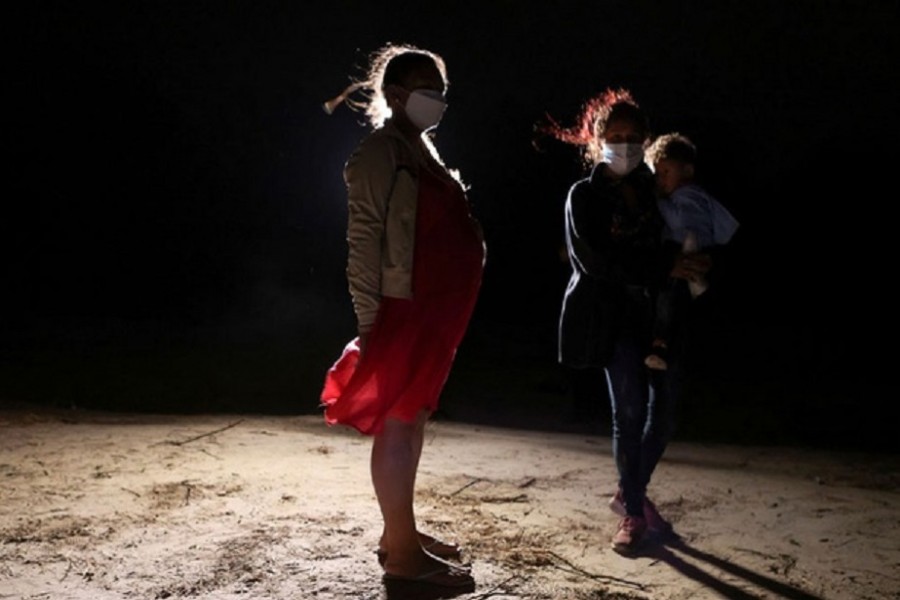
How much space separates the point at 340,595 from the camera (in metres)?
3.17

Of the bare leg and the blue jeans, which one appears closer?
the bare leg

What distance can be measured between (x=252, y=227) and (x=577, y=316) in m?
16.7

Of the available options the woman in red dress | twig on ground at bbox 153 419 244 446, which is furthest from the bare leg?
twig on ground at bbox 153 419 244 446

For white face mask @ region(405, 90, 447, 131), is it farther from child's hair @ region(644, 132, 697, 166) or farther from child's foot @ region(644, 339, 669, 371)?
child's foot @ region(644, 339, 669, 371)

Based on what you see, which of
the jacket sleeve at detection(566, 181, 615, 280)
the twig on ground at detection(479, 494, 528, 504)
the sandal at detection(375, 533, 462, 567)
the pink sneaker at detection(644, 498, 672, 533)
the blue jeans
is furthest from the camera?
the twig on ground at detection(479, 494, 528, 504)

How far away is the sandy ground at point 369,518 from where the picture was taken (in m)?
3.36

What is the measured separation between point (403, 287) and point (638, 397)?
1262 millimetres

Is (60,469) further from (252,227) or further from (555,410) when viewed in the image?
(252,227)

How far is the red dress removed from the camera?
3211mm

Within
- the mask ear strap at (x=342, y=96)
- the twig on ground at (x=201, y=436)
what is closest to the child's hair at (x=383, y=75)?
the mask ear strap at (x=342, y=96)

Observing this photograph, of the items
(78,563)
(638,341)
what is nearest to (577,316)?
(638,341)

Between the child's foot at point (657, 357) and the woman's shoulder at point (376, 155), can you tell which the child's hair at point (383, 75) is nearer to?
the woman's shoulder at point (376, 155)

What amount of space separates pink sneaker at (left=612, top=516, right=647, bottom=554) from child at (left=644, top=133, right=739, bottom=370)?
0.64m

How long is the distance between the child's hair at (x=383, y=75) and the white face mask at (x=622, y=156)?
784 mm
